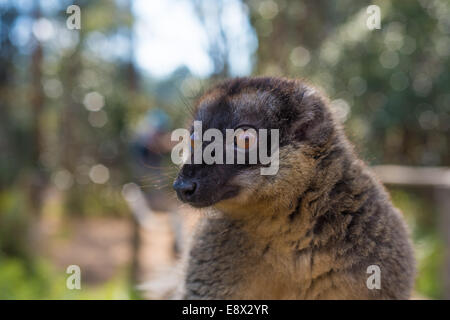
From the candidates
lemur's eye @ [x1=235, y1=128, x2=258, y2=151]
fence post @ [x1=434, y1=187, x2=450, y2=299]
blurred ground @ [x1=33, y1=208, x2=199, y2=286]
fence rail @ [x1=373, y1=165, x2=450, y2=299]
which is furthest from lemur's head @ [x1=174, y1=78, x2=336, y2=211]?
blurred ground @ [x1=33, y1=208, x2=199, y2=286]

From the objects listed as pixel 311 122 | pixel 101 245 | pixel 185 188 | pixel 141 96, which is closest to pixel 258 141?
pixel 311 122

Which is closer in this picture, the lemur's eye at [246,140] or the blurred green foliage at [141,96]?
the lemur's eye at [246,140]

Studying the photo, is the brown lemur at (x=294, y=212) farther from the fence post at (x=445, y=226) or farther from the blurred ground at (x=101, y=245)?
the blurred ground at (x=101, y=245)

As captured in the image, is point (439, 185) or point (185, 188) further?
point (439, 185)

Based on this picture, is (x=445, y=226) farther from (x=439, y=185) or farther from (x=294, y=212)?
(x=294, y=212)

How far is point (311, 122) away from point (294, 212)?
→ 2.07 ft

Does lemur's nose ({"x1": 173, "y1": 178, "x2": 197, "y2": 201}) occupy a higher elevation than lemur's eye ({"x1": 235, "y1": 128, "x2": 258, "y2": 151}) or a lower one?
A: lower

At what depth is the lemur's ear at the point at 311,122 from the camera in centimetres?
318

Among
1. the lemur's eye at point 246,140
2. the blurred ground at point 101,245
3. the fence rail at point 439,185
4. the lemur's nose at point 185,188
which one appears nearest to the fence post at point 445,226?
the fence rail at point 439,185

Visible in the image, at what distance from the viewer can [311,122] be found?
3.23 m

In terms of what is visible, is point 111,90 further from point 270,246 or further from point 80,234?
point 270,246

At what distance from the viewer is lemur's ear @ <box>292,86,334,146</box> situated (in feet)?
10.4

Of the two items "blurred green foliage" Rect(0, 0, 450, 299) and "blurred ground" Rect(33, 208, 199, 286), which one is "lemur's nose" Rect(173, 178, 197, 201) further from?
"blurred ground" Rect(33, 208, 199, 286)
